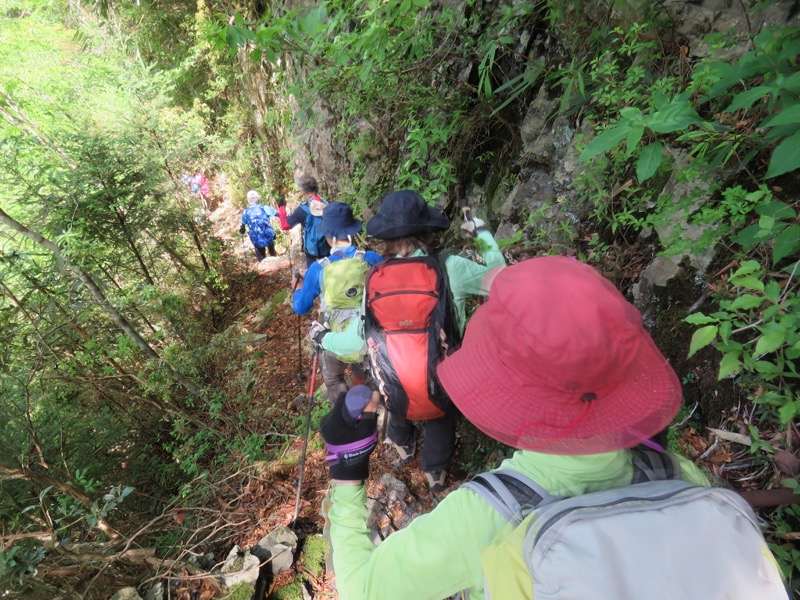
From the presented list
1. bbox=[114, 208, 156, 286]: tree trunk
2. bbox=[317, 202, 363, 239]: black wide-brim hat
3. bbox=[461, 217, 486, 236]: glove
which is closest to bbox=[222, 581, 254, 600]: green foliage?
bbox=[317, 202, 363, 239]: black wide-brim hat

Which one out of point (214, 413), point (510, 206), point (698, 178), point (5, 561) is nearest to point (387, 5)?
point (510, 206)

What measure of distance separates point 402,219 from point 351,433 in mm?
1439

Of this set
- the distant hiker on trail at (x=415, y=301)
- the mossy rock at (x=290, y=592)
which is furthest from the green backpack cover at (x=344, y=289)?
the mossy rock at (x=290, y=592)

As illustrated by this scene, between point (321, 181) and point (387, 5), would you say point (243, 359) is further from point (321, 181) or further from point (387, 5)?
point (387, 5)

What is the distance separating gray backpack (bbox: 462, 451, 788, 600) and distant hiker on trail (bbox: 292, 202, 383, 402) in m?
1.69

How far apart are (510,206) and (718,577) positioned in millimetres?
3352

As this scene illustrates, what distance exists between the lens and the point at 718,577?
712 millimetres

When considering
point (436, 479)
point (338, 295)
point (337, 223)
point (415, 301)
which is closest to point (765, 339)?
point (415, 301)

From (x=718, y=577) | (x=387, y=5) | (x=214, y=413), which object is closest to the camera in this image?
(x=718, y=577)

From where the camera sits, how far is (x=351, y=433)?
1.44 metres

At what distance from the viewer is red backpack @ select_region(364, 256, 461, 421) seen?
7.47 feet

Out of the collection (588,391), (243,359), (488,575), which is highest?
(588,391)

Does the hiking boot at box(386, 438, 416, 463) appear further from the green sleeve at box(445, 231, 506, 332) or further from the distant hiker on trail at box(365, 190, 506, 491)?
the green sleeve at box(445, 231, 506, 332)

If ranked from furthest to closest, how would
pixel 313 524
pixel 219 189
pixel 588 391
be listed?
1. pixel 219 189
2. pixel 313 524
3. pixel 588 391
